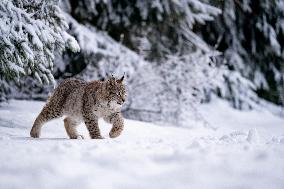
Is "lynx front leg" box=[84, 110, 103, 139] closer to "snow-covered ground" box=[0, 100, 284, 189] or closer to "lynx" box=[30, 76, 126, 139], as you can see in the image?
"lynx" box=[30, 76, 126, 139]

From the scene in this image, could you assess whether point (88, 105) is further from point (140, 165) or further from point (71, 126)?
point (140, 165)

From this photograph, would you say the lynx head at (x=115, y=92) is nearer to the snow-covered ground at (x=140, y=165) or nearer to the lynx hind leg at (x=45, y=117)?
the lynx hind leg at (x=45, y=117)

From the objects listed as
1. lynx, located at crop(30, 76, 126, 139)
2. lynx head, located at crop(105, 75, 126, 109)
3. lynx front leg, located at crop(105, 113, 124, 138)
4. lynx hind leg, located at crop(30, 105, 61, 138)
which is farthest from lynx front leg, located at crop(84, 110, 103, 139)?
lynx hind leg, located at crop(30, 105, 61, 138)

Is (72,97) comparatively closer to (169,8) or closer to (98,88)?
(98,88)

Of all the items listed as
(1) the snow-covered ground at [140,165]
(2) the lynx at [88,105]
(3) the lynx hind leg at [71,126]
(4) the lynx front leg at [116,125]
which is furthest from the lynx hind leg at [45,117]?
(1) the snow-covered ground at [140,165]

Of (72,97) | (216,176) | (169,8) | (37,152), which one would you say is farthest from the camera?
(169,8)

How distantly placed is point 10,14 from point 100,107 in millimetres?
1429

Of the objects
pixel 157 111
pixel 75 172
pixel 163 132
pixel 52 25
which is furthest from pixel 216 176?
pixel 157 111

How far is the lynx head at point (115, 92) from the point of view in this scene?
5.87 meters

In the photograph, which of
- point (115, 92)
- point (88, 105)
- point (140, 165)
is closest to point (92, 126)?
point (88, 105)

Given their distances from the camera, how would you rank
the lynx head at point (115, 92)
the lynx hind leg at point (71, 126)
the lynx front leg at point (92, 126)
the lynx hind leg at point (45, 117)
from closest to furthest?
the lynx head at point (115, 92) < the lynx front leg at point (92, 126) < the lynx hind leg at point (45, 117) < the lynx hind leg at point (71, 126)

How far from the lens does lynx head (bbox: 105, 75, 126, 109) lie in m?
5.87

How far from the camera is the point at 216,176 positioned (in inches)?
141

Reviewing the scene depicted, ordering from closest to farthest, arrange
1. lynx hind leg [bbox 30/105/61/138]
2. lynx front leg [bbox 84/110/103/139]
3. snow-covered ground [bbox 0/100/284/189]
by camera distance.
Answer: snow-covered ground [bbox 0/100/284/189]
lynx front leg [bbox 84/110/103/139]
lynx hind leg [bbox 30/105/61/138]
